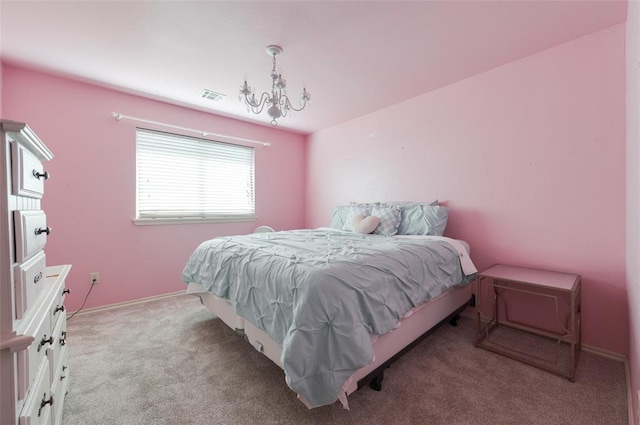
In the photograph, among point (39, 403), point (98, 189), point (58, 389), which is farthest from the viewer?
point (98, 189)

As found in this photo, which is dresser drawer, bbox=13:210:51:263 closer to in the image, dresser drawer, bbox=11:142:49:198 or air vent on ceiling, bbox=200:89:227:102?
dresser drawer, bbox=11:142:49:198

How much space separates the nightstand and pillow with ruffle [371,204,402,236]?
0.89m

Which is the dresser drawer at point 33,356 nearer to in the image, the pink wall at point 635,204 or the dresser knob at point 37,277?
the dresser knob at point 37,277

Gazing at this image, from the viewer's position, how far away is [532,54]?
2115 millimetres

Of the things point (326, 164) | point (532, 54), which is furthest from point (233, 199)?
point (532, 54)

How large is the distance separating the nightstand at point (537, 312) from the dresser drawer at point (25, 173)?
2.46 meters

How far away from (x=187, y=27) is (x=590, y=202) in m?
3.16

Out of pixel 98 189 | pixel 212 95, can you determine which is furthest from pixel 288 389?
pixel 212 95

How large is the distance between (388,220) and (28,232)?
250cm

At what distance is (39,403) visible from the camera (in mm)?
867

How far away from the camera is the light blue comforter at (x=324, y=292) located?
115cm

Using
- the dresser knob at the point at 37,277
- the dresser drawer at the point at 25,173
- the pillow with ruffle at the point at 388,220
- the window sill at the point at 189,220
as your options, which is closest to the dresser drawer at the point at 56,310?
the dresser knob at the point at 37,277

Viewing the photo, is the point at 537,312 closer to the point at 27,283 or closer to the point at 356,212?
the point at 356,212

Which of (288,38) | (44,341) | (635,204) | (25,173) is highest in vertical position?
(288,38)
